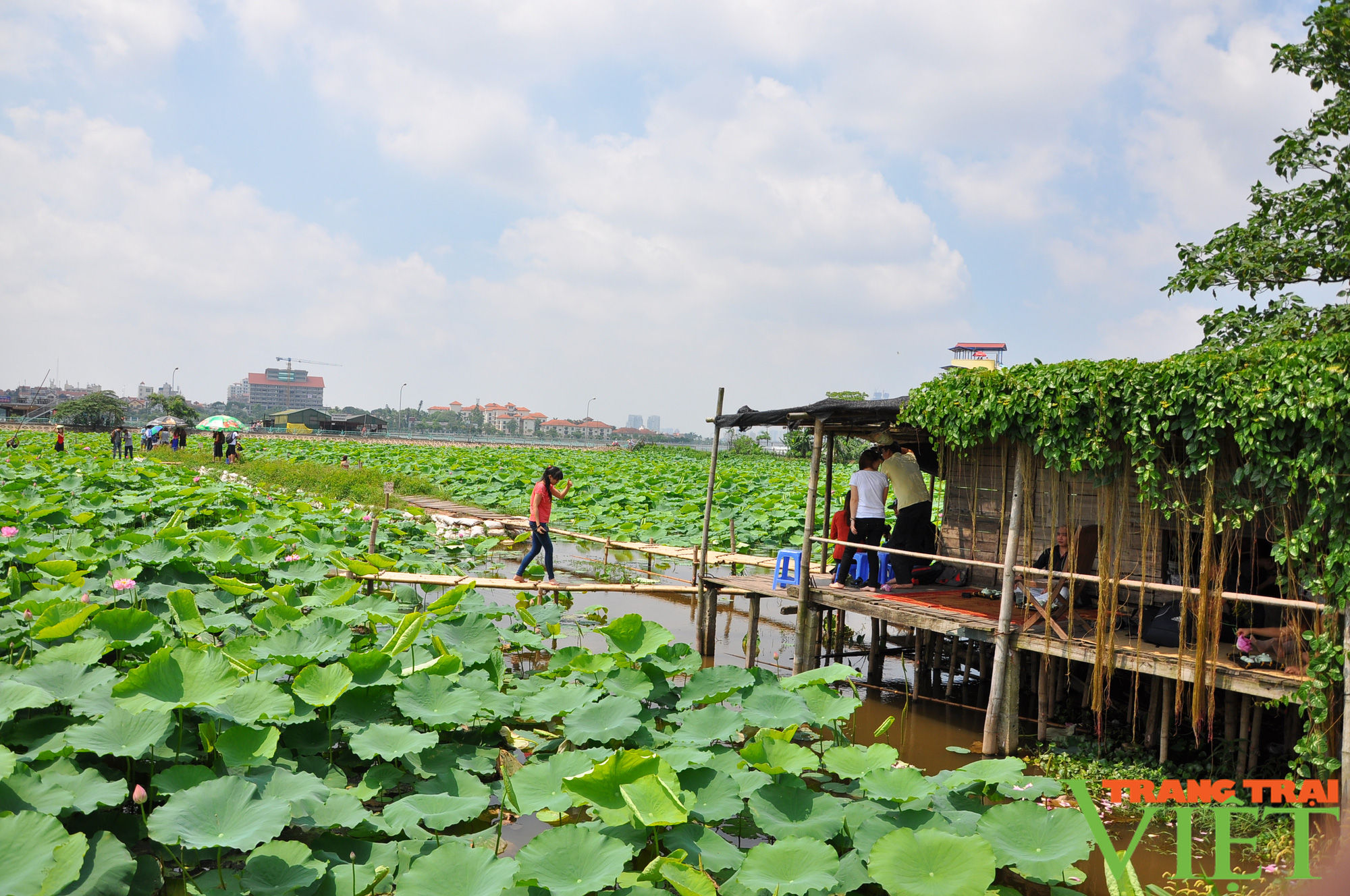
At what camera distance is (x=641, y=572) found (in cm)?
1292

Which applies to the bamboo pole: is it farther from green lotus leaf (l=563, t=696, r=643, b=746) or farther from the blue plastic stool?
green lotus leaf (l=563, t=696, r=643, b=746)

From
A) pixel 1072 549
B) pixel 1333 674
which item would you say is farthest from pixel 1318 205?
pixel 1333 674

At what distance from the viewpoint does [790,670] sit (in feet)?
28.9

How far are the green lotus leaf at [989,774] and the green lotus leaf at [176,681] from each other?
11.8 feet

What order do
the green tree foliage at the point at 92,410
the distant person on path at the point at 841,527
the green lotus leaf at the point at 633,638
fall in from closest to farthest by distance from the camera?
the green lotus leaf at the point at 633,638 < the distant person on path at the point at 841,527 < the green tree foliage at the point at 92,410

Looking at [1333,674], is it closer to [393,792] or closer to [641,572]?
[393,792]

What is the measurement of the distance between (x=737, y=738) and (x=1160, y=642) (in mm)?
2816

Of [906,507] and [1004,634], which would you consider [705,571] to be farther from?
[1004,634]

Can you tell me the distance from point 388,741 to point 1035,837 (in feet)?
10.2

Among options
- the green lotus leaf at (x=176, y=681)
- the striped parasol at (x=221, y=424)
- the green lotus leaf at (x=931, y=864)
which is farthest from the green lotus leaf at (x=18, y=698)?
the striped parasol at (x=221, y=424)

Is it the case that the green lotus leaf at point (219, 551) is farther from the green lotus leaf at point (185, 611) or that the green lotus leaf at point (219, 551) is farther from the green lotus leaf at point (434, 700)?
the green lotus leaf at point (434, 700)

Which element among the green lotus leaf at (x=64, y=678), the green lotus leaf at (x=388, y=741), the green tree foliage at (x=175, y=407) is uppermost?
the green tree foliage at (x=175, y=407)

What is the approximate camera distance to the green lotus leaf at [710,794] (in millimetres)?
4031

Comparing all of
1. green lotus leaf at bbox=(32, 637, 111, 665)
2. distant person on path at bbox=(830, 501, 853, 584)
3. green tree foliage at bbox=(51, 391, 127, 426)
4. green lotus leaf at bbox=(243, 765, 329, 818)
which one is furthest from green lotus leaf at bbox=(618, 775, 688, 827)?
green tree foliage at bbox=(51, 391, 127, 426)
